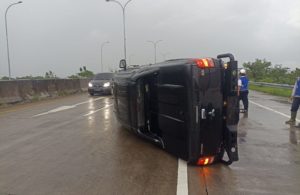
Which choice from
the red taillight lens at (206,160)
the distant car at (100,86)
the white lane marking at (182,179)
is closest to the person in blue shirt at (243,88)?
the white lane marking at (182,179)

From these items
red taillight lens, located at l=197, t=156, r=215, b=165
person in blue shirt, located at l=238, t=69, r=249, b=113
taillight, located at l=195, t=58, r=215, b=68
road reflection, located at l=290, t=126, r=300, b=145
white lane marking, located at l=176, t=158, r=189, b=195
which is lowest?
road reflection, located at l=290, t=126, r=300, b=145

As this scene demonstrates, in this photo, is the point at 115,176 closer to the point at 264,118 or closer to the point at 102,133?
the point at 102,133

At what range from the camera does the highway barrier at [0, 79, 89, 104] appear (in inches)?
859

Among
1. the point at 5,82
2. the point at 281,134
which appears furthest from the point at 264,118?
the point at 5,82

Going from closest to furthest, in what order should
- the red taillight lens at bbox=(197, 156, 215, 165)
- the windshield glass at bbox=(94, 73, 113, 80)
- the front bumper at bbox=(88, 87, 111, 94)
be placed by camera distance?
the red taillight lens at bbox=(197, 156, 215, 165) → the front bumper at bbox=(88, 87, 111, 94) → the windshield glass at bbox=(94, 73, 113, 80)

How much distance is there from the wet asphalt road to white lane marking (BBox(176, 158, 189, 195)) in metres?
0.06

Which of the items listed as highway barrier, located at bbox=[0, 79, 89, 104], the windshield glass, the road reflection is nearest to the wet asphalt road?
the road reflection

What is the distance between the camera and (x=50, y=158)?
7617 mm

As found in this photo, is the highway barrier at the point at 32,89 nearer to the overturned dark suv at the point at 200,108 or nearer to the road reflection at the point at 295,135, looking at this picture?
the road reflection at the point at 295,135

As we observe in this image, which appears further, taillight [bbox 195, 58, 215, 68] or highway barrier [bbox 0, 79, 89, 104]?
highway barrier [bbox 0, 79, 89, 104]

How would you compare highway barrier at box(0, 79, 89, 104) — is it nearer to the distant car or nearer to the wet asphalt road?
the distant car

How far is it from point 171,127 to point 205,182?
5.24ft

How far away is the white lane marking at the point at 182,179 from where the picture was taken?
5516mm

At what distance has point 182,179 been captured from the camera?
20.1 ft
